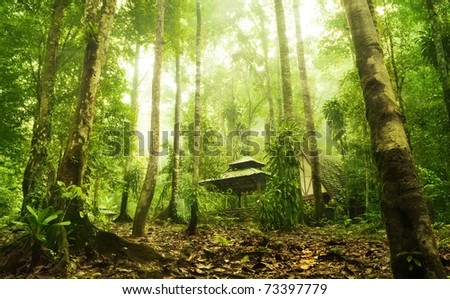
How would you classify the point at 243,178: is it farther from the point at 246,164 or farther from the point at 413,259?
the point at 413,259

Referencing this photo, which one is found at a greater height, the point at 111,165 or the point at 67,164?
the point at 111,165

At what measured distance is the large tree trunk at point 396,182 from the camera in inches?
Answer: 117

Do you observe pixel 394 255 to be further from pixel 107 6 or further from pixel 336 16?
pixel 336 16

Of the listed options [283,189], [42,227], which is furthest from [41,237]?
[283,189]

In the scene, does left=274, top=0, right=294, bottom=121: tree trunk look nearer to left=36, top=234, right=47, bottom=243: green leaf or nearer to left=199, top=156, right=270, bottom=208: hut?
left=199, top=156, right=270, bottom=208: hut

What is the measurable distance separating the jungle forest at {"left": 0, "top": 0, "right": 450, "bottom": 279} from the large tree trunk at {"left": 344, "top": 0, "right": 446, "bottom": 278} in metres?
0.01

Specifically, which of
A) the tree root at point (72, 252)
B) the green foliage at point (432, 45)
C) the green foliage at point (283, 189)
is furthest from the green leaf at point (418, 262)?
the green foliage at point (432, 45)

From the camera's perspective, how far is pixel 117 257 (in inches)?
211

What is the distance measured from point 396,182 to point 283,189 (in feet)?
23.7

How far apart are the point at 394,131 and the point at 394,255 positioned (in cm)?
120

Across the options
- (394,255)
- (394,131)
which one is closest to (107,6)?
(394,131)

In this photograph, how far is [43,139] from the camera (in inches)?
358

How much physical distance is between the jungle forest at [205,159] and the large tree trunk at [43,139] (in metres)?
0.05

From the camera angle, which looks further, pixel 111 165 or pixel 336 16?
pixel 336 16
